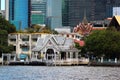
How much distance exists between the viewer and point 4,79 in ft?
211

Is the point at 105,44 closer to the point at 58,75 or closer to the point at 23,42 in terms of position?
the point at 23,42

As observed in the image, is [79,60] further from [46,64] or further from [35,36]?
[35,36]

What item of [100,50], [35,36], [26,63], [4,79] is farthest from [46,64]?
[4,79]

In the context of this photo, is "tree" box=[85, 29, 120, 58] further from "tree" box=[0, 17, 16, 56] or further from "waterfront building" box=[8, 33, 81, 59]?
"tree" box=[0, 17, 16, 56]

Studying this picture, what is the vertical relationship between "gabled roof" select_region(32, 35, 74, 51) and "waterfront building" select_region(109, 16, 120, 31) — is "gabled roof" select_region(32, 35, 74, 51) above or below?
below

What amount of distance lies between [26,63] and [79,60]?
11.5m

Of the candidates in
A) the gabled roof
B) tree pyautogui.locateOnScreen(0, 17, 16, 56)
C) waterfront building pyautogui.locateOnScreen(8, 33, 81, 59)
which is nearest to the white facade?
waterfront building pyautogui.locateOnScreen(8, 33, 81, 59)

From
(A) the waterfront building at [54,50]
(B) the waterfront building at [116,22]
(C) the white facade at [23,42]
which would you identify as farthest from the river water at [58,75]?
(B) the waterfront building at [116,22]

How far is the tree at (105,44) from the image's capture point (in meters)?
125

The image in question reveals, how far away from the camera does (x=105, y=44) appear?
126125 mm

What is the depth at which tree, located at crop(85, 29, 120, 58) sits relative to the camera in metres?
125

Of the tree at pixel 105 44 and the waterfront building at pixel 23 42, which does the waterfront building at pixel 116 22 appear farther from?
the tree at pixel 105 44

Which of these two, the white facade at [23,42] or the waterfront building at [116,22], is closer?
the white facade at [23,42]

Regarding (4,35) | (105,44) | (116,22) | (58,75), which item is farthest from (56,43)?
(58,75)
